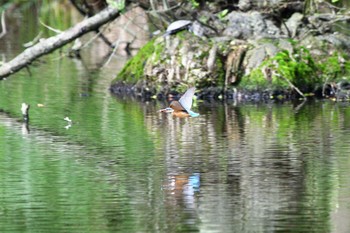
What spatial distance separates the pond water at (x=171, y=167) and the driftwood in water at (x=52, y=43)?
0.49 meters

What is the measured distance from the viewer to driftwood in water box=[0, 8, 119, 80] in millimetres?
18328

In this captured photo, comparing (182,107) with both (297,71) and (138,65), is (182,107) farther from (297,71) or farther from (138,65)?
(138,65)

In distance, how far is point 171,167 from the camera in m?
11.7

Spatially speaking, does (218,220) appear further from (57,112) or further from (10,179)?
(57,112)

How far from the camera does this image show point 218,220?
902 centimetres

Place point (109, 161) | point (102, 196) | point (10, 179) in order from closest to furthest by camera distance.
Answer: point (102, 196), point (10, 179), point (109, 161)

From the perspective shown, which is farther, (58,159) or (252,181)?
(58,159)

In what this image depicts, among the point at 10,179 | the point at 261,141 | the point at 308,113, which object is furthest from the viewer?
the point at 308,113

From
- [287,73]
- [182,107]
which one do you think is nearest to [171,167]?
[182,107]

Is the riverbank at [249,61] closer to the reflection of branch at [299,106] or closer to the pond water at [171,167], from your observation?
the reflection of branch at [299,106]

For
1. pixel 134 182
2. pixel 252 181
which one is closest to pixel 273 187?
pixel 252 181

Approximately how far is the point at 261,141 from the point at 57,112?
404 centimetres

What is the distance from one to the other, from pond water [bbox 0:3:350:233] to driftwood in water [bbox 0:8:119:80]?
1.61ft

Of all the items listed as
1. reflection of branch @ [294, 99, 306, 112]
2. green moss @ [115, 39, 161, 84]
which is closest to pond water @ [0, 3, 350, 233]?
reflection of branch @ [294, 99, 306, 112]
